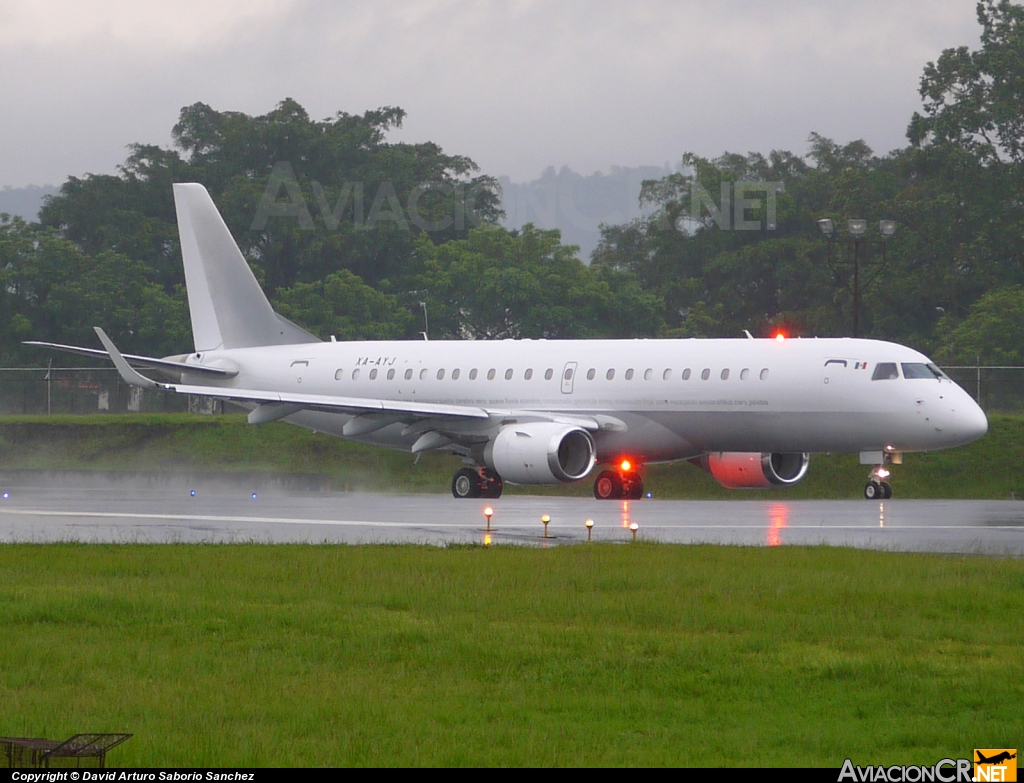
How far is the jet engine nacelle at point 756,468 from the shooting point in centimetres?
3506

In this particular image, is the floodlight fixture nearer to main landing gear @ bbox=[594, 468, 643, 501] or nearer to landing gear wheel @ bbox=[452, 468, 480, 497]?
main landing gear @ bbox=[594, 468, 643, 501]

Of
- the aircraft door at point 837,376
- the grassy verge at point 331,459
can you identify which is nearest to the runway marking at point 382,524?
the aircraft door at point 837,376

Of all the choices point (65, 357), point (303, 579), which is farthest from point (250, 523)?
point (65, 357)

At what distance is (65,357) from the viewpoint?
81.0 m

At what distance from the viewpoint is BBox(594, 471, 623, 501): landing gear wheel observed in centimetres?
3591

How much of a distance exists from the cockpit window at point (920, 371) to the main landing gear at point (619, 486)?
6671mm

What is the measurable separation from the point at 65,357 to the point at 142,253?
11.9 m

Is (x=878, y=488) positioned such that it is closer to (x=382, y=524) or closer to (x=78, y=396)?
(x=382, y=524)

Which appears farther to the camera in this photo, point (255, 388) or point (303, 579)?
point (255, 388)

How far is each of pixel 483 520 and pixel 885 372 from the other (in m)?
10.3

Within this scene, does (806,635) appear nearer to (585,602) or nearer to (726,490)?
(585,602)

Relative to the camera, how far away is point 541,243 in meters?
86.7

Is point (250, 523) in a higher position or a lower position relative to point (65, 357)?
lower

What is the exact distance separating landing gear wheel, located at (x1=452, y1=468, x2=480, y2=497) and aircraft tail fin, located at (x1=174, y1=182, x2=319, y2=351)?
8.40 metres
